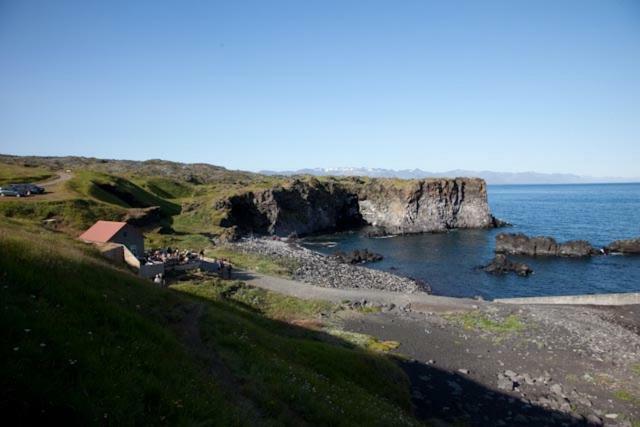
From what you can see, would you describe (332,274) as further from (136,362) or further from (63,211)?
(136,362)

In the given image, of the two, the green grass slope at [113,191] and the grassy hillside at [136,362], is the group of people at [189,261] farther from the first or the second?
the green grass slope at [113,191]

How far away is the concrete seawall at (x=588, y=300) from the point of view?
4656cm

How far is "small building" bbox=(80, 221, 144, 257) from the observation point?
38.4 meters

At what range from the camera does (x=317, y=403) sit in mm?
14031

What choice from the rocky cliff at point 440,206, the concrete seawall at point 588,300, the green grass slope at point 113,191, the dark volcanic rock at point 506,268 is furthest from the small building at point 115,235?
the rocky cliff at point 440,206

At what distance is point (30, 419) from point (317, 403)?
940cm

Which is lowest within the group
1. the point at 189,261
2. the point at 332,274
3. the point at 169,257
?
the point at 332,274

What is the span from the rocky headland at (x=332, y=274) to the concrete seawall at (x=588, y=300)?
11725mm

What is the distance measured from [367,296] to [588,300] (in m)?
24.8

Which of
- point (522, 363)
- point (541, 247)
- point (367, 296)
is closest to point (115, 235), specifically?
point (367, 296)

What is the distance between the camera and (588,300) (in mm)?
47219

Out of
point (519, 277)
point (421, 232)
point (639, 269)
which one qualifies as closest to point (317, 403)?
point (519, 277)

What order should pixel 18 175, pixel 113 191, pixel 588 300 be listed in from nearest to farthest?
pixel 588 300, pixel 18 175, pixel 113 191

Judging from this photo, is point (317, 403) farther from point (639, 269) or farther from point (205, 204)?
point (205, 204)
